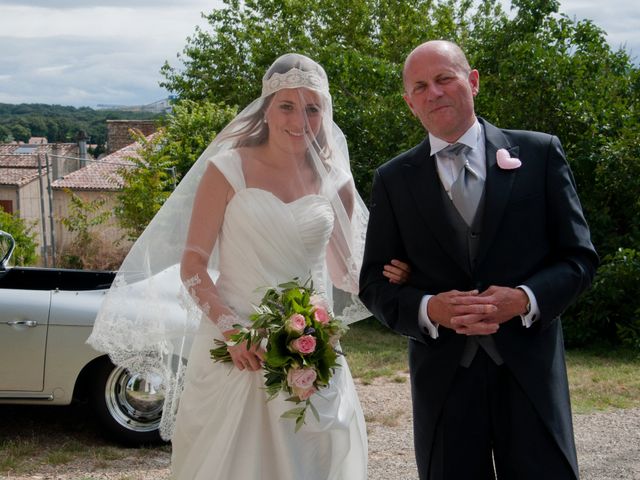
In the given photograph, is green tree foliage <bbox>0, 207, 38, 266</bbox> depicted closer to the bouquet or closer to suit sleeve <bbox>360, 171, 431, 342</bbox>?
the bouquet

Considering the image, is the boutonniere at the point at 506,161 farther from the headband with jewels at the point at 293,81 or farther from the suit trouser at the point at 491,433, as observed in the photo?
the headband with jewels at the point at 293,81

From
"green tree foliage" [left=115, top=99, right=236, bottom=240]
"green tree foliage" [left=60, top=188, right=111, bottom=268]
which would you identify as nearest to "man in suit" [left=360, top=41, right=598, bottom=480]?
"green tree foliage" [left=115, top=99, right=236, bottom=240]

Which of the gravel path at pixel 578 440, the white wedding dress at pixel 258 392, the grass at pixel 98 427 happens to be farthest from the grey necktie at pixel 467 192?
the grass at pixel 98 427

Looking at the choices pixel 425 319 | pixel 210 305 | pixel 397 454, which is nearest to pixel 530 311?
pixel 425 319

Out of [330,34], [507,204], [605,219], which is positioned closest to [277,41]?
[330,34]

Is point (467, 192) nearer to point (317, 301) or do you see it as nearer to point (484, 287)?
point (484, 287)

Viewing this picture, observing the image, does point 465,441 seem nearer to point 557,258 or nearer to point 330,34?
point 557,258

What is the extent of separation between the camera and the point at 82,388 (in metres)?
6.38

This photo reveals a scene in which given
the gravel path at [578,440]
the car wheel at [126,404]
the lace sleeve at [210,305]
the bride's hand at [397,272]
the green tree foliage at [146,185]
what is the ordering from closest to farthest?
the bride's hand at [397,272]
the lace sleeve at [210,305]
the gravel path at [578,440]
the car wheel at [126,404]
the green tree foliage at [146,185]

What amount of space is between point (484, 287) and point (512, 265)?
0.12 metres

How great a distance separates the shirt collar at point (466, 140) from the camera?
313 cm

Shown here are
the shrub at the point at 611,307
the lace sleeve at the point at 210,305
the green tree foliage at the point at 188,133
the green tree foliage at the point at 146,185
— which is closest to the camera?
the lace sleeve at the point at 210,305

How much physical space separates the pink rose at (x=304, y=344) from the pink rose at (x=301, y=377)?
0.07 metres

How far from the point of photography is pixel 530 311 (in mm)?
2885
